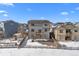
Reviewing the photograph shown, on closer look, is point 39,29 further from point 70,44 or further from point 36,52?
point 70,44

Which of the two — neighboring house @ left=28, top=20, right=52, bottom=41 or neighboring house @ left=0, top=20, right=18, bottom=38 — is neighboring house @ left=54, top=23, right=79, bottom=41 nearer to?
neighboring house @ left=28, top=20, right=52, bottom=41

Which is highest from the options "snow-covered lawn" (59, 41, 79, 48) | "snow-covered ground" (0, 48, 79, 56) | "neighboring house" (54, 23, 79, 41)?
"neighboring house" (54, 23, 79, 41)

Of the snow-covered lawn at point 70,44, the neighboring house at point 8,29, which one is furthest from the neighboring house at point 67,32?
the neighboring house at point 8,29

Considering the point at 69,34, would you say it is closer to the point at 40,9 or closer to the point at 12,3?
the point at 40,9

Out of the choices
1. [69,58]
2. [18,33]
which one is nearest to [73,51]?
[69,58]

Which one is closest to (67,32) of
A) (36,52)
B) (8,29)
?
(36,52)

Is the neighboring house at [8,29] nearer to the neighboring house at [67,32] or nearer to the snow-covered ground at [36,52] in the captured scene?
the snow-covered ground at [36,52]

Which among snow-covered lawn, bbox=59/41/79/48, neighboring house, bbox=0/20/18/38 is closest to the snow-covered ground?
snow-covered lawn, bbox=59/41/79/48
